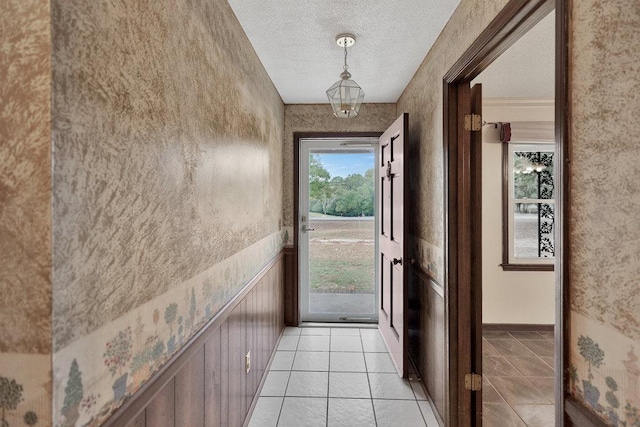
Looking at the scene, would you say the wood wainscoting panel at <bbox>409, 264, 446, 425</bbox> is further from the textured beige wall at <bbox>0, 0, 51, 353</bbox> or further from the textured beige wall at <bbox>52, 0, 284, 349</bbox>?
the textured beige wall at <bbox>0, 0, 51, 353</bbox>

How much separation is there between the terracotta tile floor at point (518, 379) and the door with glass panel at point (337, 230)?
49.4 inches

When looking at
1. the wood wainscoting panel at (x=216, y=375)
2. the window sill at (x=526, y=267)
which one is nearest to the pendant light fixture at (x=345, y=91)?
the wood wainscoting panel at (x=216, y=375)

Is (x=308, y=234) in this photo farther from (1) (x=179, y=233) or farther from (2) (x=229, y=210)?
(1) (x=179, y=233)

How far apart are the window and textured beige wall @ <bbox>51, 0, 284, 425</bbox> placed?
3151 millimetres

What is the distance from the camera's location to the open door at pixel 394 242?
2604mm

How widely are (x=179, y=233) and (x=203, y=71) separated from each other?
71cm

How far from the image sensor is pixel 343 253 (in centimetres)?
377

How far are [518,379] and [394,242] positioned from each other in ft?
4.68

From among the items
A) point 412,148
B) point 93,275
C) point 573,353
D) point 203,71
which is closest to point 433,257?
point 412,148

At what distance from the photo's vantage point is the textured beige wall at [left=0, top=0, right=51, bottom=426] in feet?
2.20

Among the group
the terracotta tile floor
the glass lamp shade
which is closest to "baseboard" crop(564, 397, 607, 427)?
the terracotta tile floor

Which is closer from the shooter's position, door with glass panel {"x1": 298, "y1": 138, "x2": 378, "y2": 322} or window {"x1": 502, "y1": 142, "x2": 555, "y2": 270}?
window {"x1": 502, "y1": 142, "x2": 555, "y2": 270}

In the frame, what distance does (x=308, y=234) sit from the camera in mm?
3779

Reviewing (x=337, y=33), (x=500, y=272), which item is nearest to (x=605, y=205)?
(x=337, y=33)
